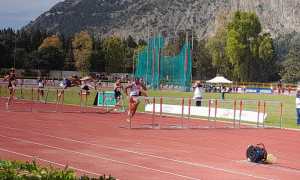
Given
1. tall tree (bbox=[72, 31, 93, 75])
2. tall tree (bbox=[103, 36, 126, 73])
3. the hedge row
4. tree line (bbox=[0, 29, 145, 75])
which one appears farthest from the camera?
tall tree (bbox=[103, 36, 126, 73])

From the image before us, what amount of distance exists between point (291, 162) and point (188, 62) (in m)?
63.4

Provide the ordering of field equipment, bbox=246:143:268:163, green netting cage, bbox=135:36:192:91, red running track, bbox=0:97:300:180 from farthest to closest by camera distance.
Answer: green netting cage, bbox=135:36:192:91 < field equipment, bbox=246:143:268:163 < red running track, bbox=0:97:300:180

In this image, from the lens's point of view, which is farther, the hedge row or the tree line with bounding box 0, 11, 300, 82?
the tree line with bounding box 0, 11, 300, 82

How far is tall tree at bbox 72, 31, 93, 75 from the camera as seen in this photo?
118m

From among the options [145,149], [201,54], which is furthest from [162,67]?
[145,149]

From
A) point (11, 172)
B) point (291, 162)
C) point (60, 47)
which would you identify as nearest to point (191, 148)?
point (291, 162)

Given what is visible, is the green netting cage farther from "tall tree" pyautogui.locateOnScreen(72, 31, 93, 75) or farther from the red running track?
the red running track

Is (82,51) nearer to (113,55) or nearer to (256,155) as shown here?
(113,55)

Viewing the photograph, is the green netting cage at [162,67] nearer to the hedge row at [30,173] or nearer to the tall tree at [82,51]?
the tall tree at [82,51]

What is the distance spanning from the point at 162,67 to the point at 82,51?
129 feet

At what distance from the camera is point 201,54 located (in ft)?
419

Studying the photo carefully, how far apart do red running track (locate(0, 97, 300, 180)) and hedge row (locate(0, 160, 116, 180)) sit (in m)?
1.68

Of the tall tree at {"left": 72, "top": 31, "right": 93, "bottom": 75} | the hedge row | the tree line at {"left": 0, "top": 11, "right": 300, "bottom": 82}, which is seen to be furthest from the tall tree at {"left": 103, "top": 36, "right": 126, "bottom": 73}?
the hedge row

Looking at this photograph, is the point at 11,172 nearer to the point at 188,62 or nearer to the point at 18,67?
the point at 188,62
